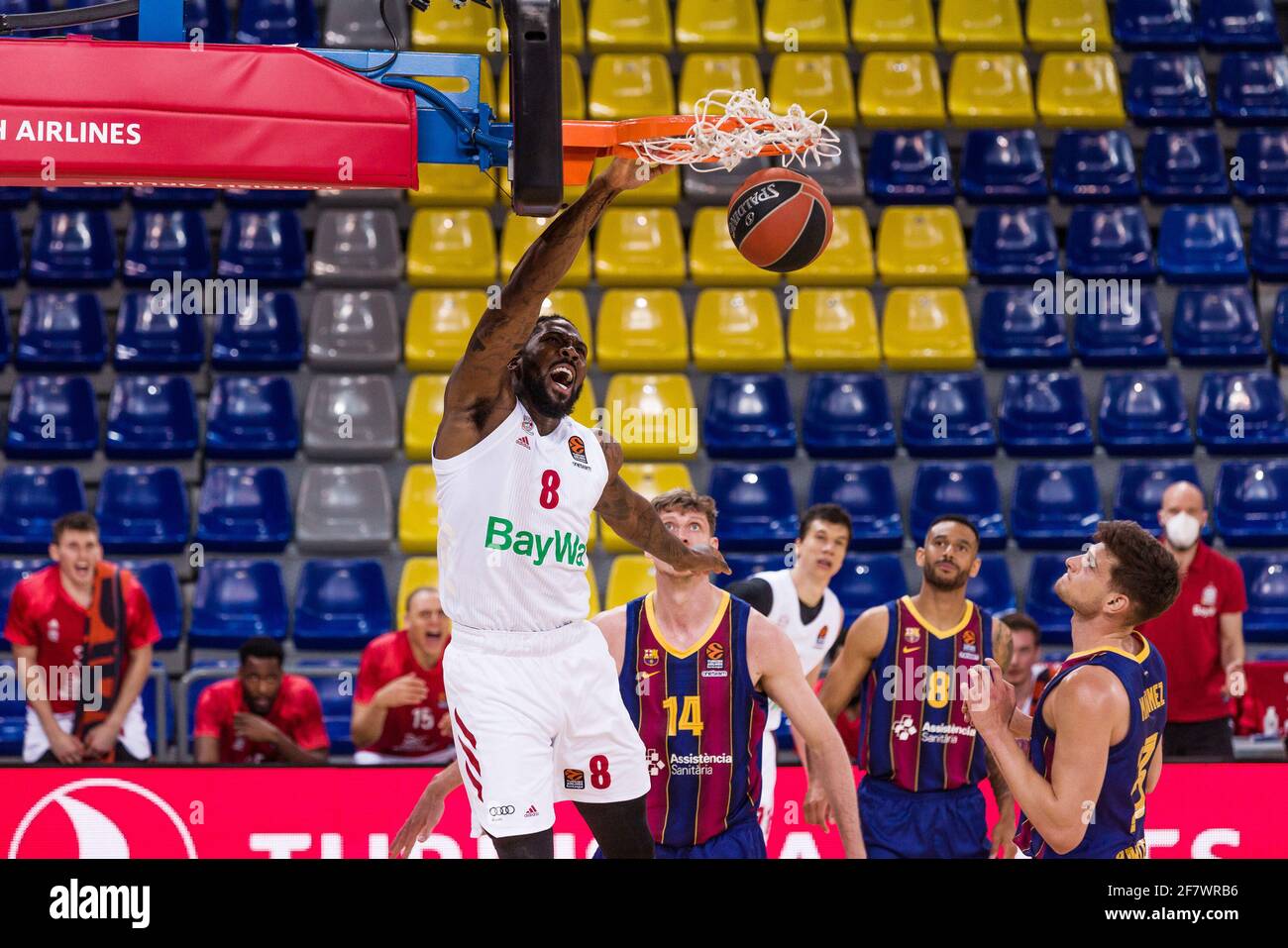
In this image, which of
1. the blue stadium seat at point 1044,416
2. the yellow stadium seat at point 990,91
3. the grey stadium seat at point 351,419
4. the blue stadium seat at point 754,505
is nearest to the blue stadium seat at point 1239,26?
the yellow stadium seat at point 990,91

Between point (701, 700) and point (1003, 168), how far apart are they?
5.87 metres

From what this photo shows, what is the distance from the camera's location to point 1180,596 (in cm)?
755

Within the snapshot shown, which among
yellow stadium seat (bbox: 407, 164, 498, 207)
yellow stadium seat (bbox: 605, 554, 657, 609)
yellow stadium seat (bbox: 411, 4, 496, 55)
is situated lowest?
yellow stadium seat (bbox: 605, 554, 657, 609)

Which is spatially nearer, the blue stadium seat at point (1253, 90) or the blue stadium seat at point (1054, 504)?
the blue stadium seat at point (1054, 504)

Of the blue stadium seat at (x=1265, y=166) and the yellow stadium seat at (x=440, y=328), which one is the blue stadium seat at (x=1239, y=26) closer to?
the blue stadium seat at (x=1265, y=166)

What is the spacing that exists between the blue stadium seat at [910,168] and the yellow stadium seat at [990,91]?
289 mm

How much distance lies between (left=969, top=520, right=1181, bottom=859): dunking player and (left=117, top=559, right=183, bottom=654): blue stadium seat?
17.3 ft

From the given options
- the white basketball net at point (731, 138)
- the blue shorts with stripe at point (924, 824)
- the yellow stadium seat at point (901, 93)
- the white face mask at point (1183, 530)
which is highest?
the yellow stadium seat at point (901, 93)

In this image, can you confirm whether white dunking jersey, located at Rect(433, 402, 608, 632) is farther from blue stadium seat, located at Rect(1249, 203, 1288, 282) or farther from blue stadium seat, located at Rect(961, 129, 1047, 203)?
blue stadium seat, located at Rect(1249, 203, 1288, 282)

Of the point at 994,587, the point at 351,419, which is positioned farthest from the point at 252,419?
the point at 994,587

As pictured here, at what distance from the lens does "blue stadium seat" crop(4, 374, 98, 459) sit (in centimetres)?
899

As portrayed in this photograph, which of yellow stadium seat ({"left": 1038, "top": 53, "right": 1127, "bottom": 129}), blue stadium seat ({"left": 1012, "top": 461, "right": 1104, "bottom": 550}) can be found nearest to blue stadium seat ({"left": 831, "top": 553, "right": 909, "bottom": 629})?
blue stadium seat ({"left": 1012, "top": 461, "right": 1104, "bottom": 550})

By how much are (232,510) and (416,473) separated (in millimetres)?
1041

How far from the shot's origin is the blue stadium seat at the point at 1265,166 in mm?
10258
